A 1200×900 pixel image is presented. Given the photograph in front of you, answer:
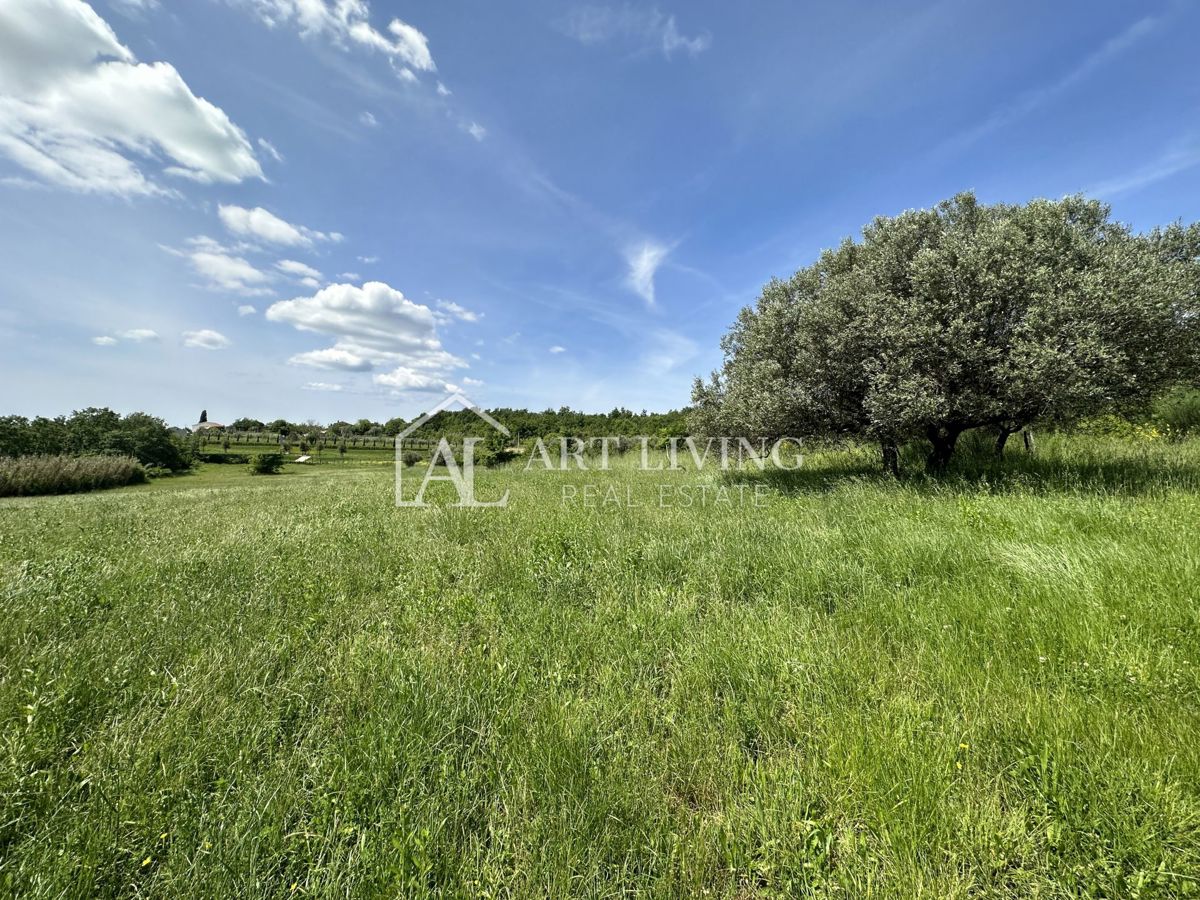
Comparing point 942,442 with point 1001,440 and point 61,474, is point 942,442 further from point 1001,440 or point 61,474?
point 61,474

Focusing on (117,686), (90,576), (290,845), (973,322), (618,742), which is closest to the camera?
(290,845)

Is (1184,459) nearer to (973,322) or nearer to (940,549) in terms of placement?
(973,322)

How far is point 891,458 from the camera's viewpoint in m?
10.6

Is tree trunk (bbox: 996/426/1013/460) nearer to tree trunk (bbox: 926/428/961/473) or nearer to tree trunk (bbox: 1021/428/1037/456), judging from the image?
tree trunk (bbox: 926/428/961/473)

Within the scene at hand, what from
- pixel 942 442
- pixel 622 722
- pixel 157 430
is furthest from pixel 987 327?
pixel 157 430

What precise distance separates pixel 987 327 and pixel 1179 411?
13.6 metres

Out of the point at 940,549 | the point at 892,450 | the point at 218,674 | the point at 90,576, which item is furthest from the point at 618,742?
the point at 892,450

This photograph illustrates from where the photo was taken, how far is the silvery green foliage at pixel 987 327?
7086 millimetres

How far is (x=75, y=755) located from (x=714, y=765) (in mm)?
3516

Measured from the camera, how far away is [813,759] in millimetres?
2316

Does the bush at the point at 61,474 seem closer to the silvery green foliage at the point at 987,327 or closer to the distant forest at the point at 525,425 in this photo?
the distant forest at the point at 525,425

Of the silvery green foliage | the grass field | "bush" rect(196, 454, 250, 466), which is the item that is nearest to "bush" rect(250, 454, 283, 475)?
"bush" rect(196, 454, 250, 466)

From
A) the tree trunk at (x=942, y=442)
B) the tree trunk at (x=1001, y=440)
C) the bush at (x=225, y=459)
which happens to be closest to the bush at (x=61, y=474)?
the bush at (x=225, y=459)

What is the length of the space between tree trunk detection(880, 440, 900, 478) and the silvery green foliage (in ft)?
0.47
